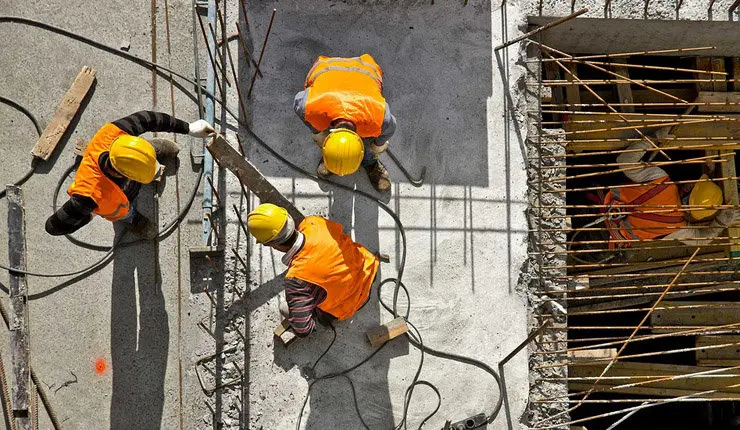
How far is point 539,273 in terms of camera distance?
21.1 feet

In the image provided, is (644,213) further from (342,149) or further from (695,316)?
(342,149)

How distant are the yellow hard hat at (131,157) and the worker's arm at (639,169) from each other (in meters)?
5.18

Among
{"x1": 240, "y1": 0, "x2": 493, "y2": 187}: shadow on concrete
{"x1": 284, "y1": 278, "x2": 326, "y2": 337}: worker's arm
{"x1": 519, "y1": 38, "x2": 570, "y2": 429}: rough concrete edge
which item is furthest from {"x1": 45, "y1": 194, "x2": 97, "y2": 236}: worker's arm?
{"x1": 519, "y1": 38, "x2": 570, "y2": 429}: rough concrete edge

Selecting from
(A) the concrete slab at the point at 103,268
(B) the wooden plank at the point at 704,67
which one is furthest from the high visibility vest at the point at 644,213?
(A) the concrete slab at the point at 103,268

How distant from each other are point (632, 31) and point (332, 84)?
3623mm

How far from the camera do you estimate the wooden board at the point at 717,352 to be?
777 centimetres

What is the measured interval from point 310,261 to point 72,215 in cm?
237

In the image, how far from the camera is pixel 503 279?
6.42 metres

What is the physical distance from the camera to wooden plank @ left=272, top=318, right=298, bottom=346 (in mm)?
6000

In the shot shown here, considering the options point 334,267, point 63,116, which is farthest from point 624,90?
point 63,116

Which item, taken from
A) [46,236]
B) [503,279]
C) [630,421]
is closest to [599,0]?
[503,279]

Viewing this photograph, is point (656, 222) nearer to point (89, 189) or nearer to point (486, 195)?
point (486, 195)

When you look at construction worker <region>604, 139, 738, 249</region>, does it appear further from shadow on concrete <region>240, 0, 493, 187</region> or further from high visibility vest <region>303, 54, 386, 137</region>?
high visibility vest <region>303, 54, 386, 137</region>

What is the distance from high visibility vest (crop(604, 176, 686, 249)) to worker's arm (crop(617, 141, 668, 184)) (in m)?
0.07
